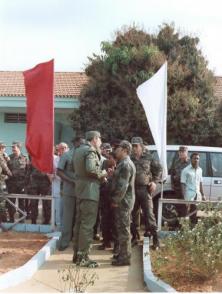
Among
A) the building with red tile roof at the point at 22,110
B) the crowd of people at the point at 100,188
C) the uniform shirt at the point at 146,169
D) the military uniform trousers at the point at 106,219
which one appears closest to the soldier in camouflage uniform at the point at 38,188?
the crowd of people at the point at 100,188

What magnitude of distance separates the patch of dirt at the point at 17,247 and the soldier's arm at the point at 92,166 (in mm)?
1572

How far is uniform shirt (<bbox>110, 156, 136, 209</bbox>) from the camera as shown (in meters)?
7.24

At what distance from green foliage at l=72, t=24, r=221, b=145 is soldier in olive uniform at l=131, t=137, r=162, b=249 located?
311 inches

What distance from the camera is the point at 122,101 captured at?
16750 mm

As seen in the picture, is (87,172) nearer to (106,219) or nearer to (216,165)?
(106,219)

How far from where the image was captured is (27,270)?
21.7 ft

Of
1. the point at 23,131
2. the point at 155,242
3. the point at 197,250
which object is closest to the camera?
the point at 197,250

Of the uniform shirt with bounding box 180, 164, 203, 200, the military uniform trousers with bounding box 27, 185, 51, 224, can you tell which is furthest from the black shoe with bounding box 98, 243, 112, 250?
the military uniform trousers with bounding box 27, 185, 51, 224

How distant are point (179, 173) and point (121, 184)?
263 centimetres

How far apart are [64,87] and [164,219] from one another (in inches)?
443

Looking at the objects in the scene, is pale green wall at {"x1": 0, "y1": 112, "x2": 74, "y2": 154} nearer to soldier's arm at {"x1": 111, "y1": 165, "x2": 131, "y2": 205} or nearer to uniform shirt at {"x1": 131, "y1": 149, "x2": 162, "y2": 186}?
uniform shirt at {"x1": 131, "y1": 149, "x2": 162, "y2": 186}

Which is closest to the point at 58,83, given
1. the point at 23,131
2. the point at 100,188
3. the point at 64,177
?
the point at 23,131

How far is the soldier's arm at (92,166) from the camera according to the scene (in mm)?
7137

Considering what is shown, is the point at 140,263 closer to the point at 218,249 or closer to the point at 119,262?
the point at 119,262
